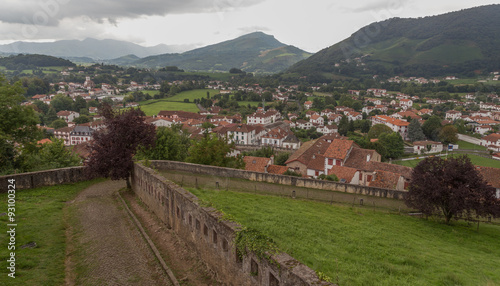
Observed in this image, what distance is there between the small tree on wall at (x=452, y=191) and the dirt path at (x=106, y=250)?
14966mm

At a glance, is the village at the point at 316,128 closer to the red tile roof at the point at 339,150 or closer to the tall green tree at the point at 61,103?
the red tile roof at the point at 339,150

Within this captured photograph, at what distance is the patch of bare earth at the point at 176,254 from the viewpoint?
9.35 metres

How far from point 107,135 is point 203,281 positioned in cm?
1181

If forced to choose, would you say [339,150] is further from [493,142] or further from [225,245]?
[493,142]

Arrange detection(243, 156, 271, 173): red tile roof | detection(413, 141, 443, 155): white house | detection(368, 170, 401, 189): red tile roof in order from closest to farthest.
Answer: detection(368, 170, 401, 189): red tile roof
detection(243, 156, 271, 173): red tile roof
detection(413, 141, 443, 155): white house

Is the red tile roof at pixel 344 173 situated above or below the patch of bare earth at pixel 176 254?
below

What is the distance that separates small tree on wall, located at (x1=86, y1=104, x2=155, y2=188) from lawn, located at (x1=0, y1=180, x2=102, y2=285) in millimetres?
2374

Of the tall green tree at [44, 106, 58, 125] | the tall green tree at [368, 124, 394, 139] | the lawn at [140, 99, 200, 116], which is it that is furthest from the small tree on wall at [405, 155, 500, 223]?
the tall green tree at [44, 106, 58, 125]

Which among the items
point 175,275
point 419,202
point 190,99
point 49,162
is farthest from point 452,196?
point 190,99

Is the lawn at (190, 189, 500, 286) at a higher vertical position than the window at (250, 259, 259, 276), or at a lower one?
lower

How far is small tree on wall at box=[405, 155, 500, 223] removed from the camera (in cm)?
1633

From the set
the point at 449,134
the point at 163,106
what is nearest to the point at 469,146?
the point at 449,134

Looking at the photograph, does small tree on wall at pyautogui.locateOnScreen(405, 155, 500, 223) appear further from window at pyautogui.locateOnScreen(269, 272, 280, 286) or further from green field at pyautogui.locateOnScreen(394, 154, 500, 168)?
green field at pyautogui.locateOnScreen(394, 154, 500, 168)

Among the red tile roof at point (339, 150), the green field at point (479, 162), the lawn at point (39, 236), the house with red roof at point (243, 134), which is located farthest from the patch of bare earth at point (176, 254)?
the house with red roof at point (243, 134)
